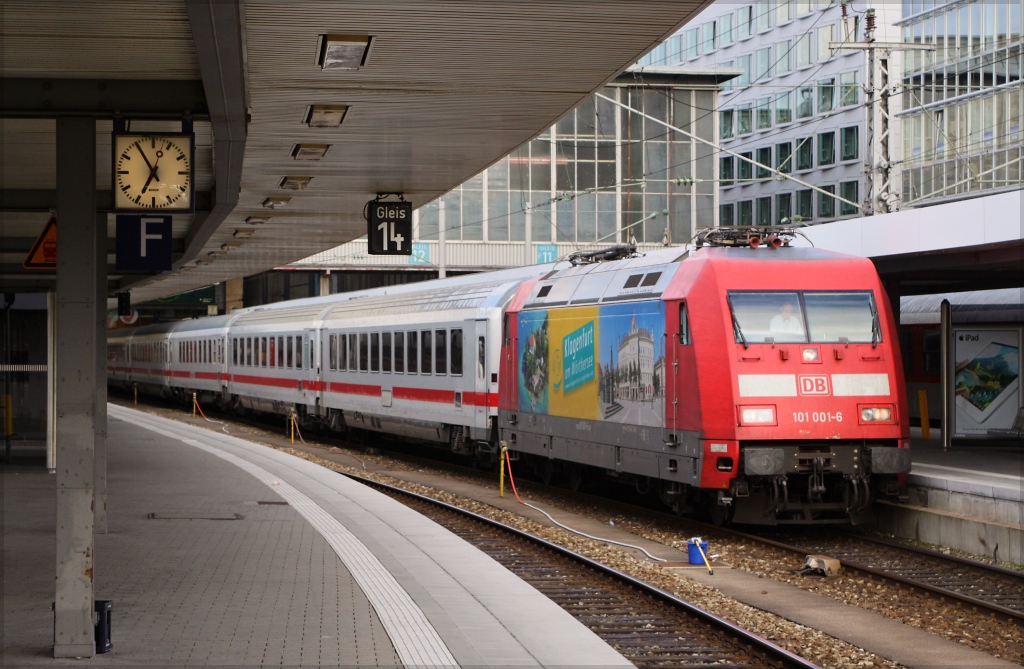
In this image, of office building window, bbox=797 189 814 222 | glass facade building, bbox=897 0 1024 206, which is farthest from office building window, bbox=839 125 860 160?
glass facade building, bbox=897 0 1024 206

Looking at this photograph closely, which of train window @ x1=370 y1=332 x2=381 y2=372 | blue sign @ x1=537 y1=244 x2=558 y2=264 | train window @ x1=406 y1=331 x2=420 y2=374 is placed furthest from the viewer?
blue sign @ x1=537 y1=244 x2=558 y2=264

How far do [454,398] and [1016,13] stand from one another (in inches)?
1268

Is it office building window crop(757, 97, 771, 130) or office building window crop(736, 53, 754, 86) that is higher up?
office building window crop(736, 53, 754, 86)

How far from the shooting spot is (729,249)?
14.7 metres

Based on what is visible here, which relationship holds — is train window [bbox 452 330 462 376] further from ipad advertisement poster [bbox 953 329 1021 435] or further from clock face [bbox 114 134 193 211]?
clock face [bbox 114 134 193 211]

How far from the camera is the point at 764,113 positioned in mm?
71562

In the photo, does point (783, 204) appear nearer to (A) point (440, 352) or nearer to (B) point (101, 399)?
(A) point (440, 352)

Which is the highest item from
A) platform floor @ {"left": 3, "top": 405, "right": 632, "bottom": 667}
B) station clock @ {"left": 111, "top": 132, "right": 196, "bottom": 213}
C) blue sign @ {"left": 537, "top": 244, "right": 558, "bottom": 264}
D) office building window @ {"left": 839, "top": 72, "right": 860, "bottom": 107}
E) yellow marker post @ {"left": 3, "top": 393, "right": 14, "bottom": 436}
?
office building window @ {"left": 839, "top": 72, "right": 860, "bottom": 107}

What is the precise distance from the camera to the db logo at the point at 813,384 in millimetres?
14055

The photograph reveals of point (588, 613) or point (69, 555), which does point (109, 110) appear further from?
point (588, 613)

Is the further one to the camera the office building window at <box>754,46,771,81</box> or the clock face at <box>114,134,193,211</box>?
the office building window at <box>754,46,771,81</box>

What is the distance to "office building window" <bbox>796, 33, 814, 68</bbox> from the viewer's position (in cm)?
6781

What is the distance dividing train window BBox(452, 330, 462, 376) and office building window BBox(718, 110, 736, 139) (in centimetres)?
5427

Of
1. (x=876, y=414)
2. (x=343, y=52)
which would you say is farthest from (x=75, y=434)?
(x=876, y=414)
